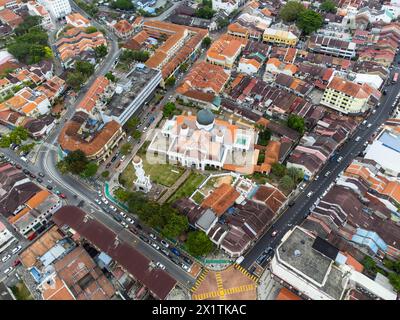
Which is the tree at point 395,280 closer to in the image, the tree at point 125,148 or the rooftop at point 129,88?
the tree at point 125,148

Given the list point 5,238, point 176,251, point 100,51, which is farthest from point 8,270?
point 100,51

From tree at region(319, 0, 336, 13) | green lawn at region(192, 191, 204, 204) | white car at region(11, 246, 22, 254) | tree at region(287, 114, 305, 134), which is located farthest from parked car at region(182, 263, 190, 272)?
tree at region(319, 0, 336, 13)

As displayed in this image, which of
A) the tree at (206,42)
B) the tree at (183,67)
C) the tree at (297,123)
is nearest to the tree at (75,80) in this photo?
the tree at (183,67)

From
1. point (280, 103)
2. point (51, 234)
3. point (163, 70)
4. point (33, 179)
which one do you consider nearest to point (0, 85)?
point (33, 179)

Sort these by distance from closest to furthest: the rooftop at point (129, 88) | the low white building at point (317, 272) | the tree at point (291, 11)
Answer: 1. the low white building at point (317, 272)
2. the rooftop at point (129, 88)
3. the tree at point (291, 11)

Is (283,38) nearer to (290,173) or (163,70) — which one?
(163,70)

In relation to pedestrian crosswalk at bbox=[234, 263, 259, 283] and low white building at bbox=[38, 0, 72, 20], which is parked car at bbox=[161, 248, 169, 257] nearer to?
pedestrian crosswalk at bbox=[234, 263, 259, 283]

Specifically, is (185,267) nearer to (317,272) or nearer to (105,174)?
(317,272)
